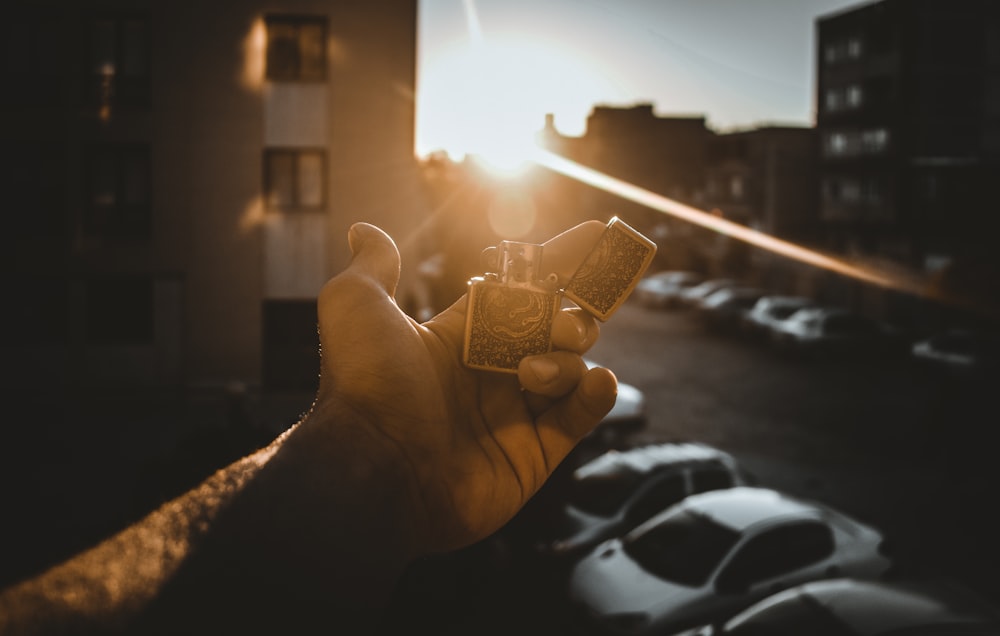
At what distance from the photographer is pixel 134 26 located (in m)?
14.7

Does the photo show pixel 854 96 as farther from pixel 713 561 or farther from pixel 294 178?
pixel 713 561

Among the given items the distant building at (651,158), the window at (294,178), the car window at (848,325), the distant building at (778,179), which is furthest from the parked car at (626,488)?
the distant building at (778,179)

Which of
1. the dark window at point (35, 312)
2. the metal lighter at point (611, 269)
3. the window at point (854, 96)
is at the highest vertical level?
the window at point (854, 96)

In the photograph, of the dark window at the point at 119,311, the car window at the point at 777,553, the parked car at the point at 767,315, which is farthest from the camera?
the parked car at the point at 767,315

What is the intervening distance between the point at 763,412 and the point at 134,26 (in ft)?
49.3

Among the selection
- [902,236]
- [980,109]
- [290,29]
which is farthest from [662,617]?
[980,109]

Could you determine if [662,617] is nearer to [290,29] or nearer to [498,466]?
[498,466]

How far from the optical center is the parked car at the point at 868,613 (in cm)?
522

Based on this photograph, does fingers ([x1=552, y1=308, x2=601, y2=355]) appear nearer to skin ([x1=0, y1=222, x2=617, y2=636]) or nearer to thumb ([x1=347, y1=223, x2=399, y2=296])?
skin ([x1=0, y1=222, x2=617, y2=636])

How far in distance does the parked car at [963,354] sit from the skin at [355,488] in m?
17.9

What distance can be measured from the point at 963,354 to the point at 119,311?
19213 mm

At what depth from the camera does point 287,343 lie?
14.6 m

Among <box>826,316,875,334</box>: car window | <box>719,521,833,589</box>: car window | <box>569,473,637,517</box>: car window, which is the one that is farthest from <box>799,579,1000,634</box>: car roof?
<box>826,316,875,334</box>: car window

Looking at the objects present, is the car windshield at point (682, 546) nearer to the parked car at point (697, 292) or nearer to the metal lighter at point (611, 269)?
the metal lighter at point (611, 269)
